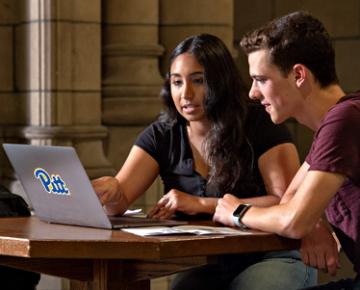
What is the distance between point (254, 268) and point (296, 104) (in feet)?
2.28

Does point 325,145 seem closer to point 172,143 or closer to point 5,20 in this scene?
point 172,143

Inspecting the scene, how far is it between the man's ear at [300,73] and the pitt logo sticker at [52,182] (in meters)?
0.84

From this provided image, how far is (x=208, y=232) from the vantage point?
10.7 feet

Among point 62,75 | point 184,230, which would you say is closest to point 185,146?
point 184,230

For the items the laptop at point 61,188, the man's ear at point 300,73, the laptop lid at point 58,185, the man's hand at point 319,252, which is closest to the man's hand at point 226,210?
the laptop at point 61,188

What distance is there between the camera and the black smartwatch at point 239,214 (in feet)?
11.2

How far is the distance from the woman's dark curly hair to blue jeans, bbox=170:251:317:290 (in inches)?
11.9

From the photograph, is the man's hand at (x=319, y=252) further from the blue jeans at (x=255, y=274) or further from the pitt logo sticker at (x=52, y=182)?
the pitt logo sticker at (x=52, y=182)

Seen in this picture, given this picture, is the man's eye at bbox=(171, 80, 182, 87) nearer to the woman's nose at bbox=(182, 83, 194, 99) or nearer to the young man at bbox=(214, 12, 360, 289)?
the woman's nose at bbox=(182, 83, 194, 99)

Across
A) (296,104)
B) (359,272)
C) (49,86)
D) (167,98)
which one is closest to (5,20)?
(49,86)

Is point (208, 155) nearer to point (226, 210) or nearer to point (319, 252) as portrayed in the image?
point (226, 210)

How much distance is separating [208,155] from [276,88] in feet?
2.48

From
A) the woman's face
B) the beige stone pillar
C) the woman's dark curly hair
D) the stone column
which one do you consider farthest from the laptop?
the stone column

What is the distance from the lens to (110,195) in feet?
13.1
